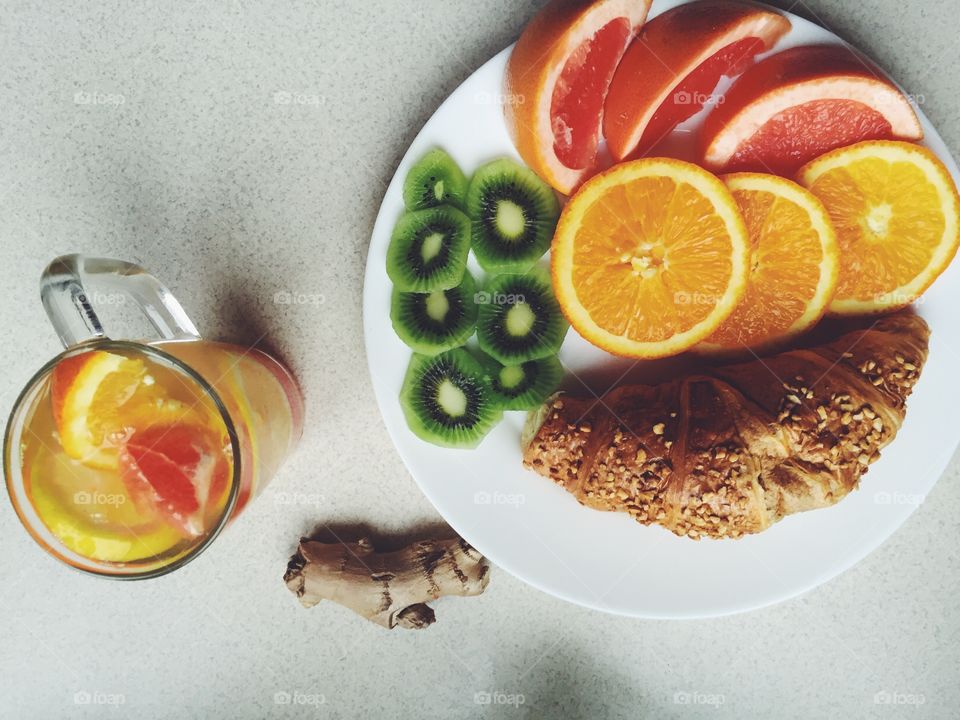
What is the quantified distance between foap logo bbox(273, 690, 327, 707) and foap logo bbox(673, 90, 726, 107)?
5.52ft

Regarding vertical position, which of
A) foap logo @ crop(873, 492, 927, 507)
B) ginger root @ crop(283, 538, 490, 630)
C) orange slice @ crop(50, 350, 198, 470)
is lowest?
ginger root @ crop(283, 538, 490, 630)

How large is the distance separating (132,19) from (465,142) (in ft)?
2.98

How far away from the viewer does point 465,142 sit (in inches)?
59.3

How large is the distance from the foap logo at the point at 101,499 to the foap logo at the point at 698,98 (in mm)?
1372

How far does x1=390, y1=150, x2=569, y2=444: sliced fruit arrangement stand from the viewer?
1490 millimetres

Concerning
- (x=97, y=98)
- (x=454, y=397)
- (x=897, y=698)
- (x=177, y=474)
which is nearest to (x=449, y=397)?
(x=454, y=397)

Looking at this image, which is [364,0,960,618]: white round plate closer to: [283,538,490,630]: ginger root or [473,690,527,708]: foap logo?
[283,538,490,630]: ginger root

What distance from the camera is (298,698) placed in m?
1.75

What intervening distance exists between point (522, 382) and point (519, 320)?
143 millimetres

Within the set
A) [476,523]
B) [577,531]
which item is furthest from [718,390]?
[476,523]

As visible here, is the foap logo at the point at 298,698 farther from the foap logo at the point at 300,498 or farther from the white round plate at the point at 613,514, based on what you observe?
the white round plate at the point at 613,514

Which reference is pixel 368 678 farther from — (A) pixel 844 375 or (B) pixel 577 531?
(A) pixel 844 375

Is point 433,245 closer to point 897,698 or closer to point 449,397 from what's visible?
point 449,397

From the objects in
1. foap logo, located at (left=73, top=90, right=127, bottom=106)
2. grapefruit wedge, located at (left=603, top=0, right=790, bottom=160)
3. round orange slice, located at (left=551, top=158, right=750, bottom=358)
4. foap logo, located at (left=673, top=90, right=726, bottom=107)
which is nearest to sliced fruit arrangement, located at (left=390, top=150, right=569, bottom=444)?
round orange slice, located at (left=551, top=158, right=750, bottom=358)
